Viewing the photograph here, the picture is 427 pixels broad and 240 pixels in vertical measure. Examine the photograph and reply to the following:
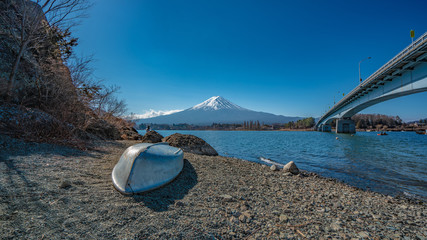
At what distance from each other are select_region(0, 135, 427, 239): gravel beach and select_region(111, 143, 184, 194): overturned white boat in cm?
17

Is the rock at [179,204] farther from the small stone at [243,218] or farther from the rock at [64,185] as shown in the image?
the rock at [64,185]

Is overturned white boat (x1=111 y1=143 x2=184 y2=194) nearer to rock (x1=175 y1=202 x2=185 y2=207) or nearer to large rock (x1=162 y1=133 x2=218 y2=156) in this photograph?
rock (x1=175 y1=202 x2=185 y2=207)

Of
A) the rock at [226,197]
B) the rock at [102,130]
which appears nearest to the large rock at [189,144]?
the rock at [102,130]

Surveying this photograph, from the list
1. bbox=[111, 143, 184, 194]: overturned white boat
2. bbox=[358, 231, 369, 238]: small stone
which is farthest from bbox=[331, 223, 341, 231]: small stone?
bbox=[111, 143, 184, 194]: overturned white boat

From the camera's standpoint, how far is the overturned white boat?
3.70 m

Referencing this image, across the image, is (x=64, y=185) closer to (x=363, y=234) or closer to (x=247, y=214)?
(x=247, y=214)

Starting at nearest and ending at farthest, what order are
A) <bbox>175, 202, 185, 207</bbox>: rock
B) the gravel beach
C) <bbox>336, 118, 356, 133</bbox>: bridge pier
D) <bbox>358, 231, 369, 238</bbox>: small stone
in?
the gravel beach, <bbox>358, 231, 369, 238</bbox>: small stone, <bbox>175, 202, 185, 207</bbox>: rock, <bbox>336, 118, 356, 133</bbox>: bridge pier

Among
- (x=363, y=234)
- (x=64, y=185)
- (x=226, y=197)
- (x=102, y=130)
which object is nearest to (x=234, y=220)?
(x=226, y=197)

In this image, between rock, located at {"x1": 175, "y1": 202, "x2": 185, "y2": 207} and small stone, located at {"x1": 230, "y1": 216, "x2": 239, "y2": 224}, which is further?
rock, located at {"x1": 175, "y1": 202, "x2": 185, "y2": 207}

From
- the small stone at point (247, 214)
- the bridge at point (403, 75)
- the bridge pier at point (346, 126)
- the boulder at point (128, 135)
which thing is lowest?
the small stone at point (247, 214)

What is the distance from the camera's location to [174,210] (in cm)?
321

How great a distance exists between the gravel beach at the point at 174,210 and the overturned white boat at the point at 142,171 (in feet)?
0.55

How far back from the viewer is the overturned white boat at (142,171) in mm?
3699

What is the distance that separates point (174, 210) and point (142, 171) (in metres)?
1.24
